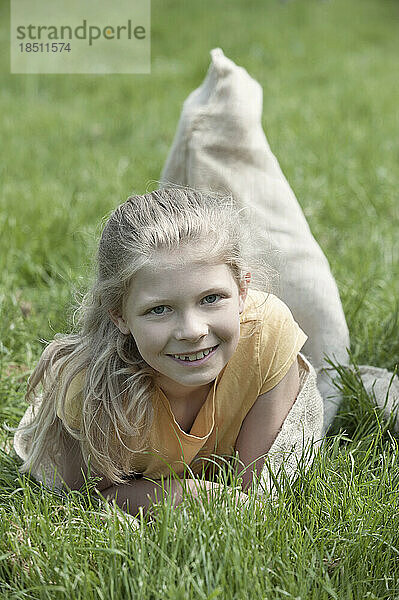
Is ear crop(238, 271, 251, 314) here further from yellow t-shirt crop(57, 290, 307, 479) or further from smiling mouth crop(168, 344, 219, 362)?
smiling mouth crop(168, 344, 219, 362)

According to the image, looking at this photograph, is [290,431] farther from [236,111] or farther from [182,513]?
[236,111]

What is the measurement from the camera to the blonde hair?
2023 millimetres

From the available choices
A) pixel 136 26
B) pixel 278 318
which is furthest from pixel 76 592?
pixel 136 26

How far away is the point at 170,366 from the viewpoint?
205cm

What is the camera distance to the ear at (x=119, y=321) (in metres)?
2.14

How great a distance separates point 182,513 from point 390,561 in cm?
51

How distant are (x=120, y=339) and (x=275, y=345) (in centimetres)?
44

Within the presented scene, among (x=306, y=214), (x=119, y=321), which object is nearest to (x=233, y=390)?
(x=119, y=321)

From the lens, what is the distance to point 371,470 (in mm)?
2180

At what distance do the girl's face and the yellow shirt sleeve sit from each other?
0.19 metres

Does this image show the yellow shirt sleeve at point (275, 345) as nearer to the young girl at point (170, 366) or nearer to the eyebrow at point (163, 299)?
the young girl at point (170, 366)

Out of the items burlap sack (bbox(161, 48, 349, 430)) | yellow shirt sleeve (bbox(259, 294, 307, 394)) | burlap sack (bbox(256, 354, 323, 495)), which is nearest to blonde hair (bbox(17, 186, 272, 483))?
yellow shirt sleeve (bbox(259, 294, 307, 394))

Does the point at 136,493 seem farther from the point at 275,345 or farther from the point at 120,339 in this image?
the point at 275,345

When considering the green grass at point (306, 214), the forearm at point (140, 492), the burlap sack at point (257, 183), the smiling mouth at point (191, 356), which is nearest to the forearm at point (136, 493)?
the forearm at point (140, 492)
